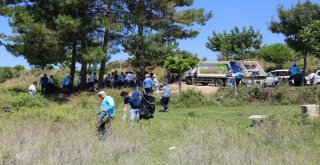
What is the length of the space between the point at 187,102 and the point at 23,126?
1395 cm

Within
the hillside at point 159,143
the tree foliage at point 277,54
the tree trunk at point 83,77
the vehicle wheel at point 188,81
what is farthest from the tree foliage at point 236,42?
the hillside at point 159,143

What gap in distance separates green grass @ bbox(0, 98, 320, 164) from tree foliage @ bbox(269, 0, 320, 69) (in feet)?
73.7

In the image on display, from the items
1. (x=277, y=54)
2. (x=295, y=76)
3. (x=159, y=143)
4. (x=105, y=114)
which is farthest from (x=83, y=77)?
(x=277, y=54)

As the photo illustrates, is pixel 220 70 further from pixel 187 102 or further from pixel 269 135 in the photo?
pixel 269 135

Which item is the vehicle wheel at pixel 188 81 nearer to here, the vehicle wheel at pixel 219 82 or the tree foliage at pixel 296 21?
the vehicle wheel at pixel 219 82

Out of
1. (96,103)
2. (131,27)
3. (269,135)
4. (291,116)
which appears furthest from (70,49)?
(269,135)

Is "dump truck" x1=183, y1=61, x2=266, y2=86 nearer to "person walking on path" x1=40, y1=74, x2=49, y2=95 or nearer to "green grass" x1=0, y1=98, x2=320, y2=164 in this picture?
"person walking on path" x1=40, y1=74, x2=49, y2=95

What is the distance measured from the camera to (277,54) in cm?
5812

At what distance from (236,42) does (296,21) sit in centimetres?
2489

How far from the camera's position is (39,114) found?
19438 millimetres

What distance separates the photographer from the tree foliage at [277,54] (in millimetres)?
57906

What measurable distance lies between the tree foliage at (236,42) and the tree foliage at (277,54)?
9.01 ft

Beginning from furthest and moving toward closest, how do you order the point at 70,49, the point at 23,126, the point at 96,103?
the point at 70,49 → the point at 96,103 → the point at 23,126

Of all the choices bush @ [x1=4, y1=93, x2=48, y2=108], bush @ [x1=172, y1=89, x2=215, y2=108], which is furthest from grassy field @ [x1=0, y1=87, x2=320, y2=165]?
bush @ [x1=172, y1=89, x2=215, y2=108]
